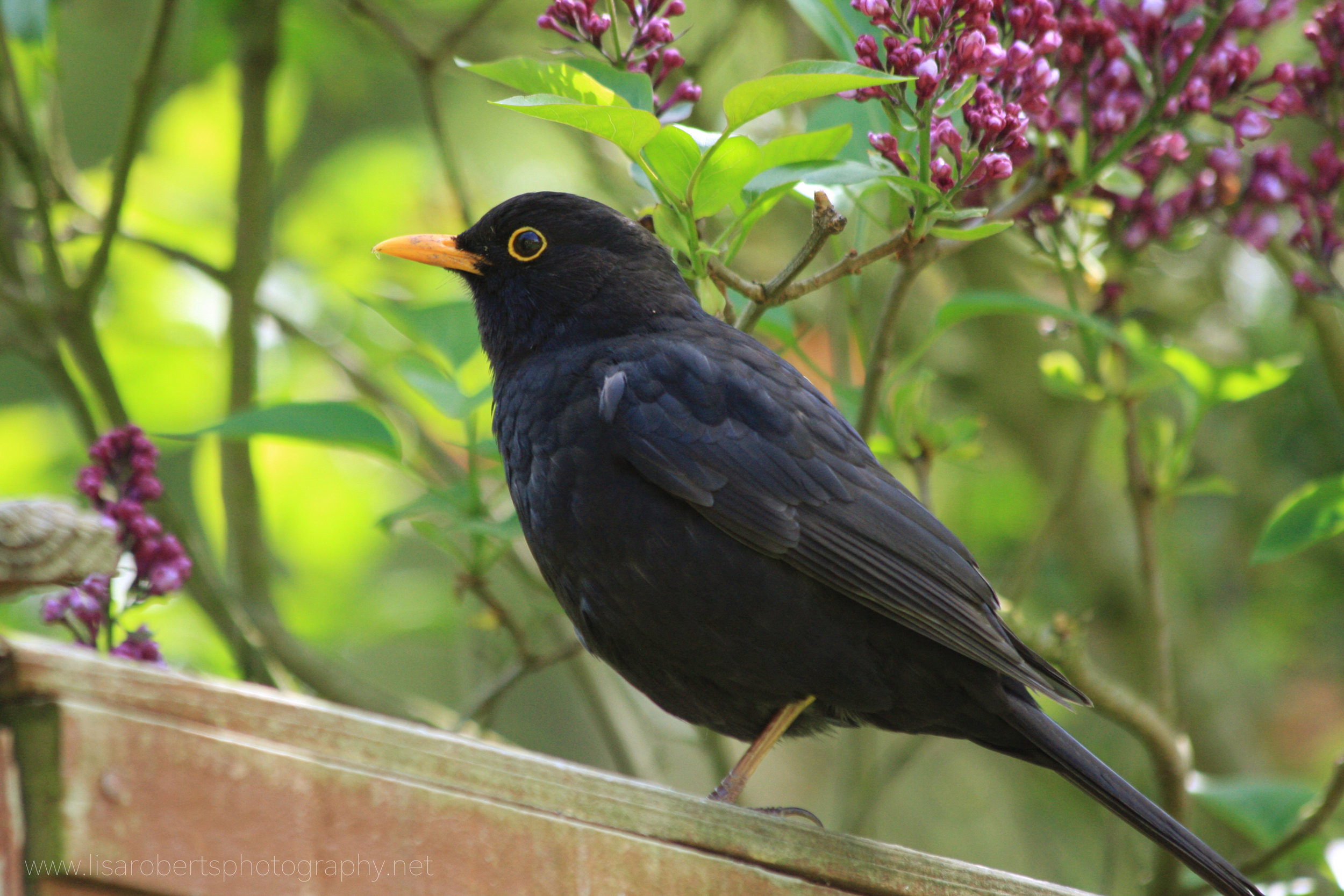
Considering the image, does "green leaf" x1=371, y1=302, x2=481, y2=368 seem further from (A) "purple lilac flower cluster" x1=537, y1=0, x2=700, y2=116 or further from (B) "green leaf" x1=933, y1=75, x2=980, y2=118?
(B) "green leaf" x1=933, y1=75, x2=980, y2=118

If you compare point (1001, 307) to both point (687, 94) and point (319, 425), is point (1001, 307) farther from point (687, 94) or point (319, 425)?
point (319, 425)

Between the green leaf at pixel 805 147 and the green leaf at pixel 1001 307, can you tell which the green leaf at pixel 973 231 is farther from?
the green leaf at pixel 1001 307

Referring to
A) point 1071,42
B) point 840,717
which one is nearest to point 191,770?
point 840,717

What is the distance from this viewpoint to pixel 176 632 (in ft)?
13.1

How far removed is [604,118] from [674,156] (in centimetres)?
19

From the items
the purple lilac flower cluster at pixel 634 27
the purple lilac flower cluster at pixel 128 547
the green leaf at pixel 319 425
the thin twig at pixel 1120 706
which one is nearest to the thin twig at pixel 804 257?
the purple lilac flower cluster at pixel 634 27

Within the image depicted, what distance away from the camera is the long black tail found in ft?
7.46

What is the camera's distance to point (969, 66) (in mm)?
2104

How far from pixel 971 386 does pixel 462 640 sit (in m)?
2.15

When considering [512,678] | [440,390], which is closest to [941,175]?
[440,390]

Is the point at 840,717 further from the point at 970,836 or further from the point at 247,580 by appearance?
the point at 970,836

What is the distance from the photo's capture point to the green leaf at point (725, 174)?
2.13m

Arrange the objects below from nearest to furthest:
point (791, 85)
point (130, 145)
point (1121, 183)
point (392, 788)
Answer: point (392, 788)
point (791, 85)
point (1121, 183)
point (130, 145)

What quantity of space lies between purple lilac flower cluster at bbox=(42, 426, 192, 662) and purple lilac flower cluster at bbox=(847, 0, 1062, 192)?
51.6 inches
